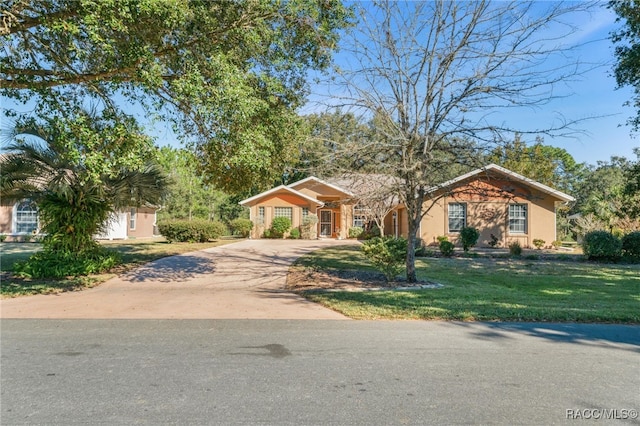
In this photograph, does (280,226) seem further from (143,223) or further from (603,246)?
(603,246)

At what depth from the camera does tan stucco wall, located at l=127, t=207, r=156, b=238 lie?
30.3m

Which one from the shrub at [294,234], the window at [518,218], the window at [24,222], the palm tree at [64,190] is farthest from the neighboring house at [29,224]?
the window at [518,218]

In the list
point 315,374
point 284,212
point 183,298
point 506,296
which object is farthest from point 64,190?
point 284,212

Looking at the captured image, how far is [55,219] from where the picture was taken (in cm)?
1270

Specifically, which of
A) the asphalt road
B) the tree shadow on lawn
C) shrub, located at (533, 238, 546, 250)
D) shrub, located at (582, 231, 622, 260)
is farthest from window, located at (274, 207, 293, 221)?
the tree shadow on lawn

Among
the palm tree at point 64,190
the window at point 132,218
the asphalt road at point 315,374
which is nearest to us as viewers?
the asphalt road at point 315,374

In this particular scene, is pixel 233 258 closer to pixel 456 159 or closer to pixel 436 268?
pixel 436 268

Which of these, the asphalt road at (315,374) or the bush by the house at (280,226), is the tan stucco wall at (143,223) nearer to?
the bush by the house at (280,226)

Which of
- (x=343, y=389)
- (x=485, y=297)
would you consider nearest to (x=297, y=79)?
(x=485, y=297)

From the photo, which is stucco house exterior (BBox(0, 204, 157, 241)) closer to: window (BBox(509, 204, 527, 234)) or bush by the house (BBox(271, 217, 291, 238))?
bush by the house (BBox(271, 217, 291, 238))

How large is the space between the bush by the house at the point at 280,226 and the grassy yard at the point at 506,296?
13223 mm

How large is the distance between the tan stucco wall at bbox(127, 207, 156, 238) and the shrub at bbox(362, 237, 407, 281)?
23.7 metres

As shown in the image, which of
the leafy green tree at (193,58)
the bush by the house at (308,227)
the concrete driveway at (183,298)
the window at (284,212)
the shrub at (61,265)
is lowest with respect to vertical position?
the concrete driveway at (183,298)

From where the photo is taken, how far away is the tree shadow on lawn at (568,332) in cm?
572
